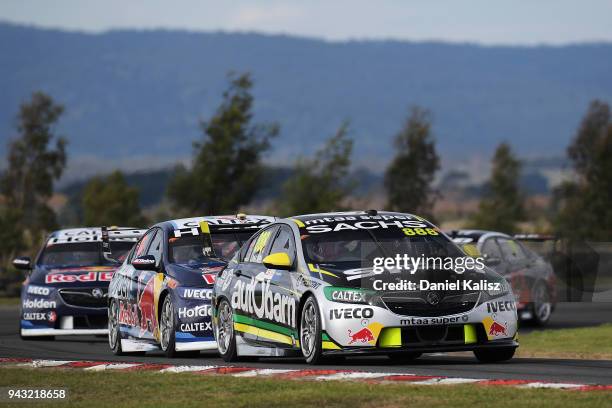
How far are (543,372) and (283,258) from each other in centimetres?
265

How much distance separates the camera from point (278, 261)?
13.8 m

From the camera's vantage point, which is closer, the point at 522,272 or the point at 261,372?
the point at 261,372

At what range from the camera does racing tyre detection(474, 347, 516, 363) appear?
14.0m

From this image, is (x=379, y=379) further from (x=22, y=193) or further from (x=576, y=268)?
(x=22, y=193)

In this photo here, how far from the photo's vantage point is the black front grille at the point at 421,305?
42.7ft

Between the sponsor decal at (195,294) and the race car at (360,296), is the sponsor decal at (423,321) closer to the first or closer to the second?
the race car at (360,296)

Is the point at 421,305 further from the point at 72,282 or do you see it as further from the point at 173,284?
the point at 72,282

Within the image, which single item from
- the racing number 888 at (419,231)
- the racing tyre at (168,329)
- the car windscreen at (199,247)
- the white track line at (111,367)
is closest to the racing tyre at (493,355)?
the racing number 888 at (419,231)

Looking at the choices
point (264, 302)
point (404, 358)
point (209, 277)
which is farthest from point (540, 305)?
point (264, 302)

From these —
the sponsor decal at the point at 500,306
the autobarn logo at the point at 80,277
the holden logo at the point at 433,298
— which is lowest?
the sponsor decal at the point at 500,306

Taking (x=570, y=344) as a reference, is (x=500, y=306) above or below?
above

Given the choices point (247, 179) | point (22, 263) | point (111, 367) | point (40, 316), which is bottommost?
point (111, 367)

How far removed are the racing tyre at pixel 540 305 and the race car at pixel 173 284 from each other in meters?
9.80

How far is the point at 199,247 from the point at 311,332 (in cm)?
398
